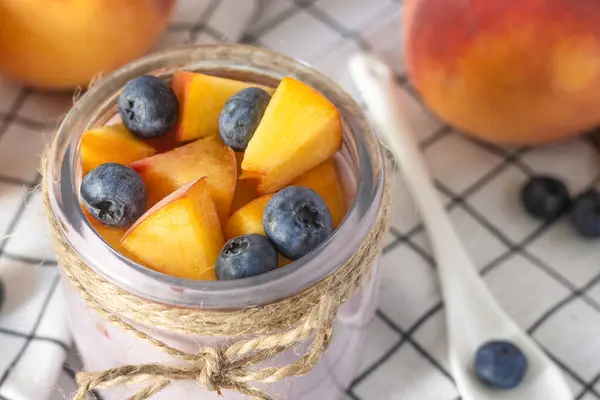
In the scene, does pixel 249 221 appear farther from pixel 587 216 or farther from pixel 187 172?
pixel 587 216

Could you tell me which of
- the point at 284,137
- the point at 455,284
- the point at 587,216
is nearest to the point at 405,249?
the point at 455,284

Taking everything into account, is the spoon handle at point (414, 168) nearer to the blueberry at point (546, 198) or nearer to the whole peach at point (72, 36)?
the blueberry at point (546, 198)

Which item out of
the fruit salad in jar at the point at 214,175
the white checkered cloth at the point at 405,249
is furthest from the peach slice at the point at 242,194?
the white checkered cloth at the point at 405,249

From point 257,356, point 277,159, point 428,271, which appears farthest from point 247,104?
point 428,271

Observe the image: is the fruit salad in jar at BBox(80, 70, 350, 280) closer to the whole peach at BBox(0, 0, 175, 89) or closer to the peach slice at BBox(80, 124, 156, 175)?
the peach slice at BBox(80, 124, 156, 175)

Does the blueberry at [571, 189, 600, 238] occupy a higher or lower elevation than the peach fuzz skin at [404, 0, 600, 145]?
lower

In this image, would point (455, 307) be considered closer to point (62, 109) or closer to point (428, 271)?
point (428, 271)

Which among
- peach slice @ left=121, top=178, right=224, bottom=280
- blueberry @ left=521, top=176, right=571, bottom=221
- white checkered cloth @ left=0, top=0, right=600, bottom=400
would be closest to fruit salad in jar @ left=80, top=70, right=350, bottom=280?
peach slice @ left=121, top=178, right=224, bottom=280

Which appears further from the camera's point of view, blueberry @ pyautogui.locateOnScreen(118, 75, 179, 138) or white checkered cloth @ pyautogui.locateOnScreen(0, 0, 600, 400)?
white checkered cloth @ pyautogui.locateOnScreen(0, 0, 600, 400)
